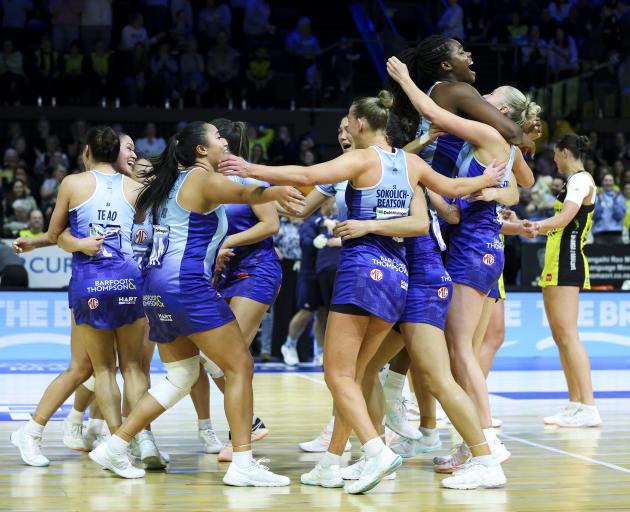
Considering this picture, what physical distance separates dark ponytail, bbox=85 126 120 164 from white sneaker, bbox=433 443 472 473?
253 cm

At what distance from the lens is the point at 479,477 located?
5121mm

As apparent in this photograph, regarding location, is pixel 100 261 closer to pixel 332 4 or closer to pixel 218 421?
pixel 218 421

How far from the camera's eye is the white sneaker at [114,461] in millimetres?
5301

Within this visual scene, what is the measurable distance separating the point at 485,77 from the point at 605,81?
2007 millimetres

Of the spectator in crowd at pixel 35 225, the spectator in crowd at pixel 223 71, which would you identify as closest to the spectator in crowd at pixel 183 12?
the spectator in crowd at pixel 223 71

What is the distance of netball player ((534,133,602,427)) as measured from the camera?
7.44 m

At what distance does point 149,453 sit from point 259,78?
12284 millimetres

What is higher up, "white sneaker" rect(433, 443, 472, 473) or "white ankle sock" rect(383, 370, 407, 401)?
"white ankle sock" rect(383, 370, 407, 401)

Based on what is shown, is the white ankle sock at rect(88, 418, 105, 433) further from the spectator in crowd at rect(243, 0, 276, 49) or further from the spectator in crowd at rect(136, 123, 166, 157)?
the spectator in crowd at rect(243, 0, 276, 49)

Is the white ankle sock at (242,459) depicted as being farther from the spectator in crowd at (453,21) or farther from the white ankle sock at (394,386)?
the spectator in crowd at (453,21)

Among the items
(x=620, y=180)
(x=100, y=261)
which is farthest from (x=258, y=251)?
(x=620, y=180)

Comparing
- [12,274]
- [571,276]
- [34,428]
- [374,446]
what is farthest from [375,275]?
[12,274]

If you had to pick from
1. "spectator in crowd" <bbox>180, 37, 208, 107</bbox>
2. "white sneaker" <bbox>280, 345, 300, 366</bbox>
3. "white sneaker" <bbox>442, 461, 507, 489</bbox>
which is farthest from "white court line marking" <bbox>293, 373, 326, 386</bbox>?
"spectator in crowd" <bbox>180, 37, 208, 107</bbox>

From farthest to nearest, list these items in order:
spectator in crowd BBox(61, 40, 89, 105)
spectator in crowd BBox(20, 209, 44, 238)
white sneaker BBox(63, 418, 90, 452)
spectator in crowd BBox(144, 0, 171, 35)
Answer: spectator in crowd BBox(144, 0, 171, 35) → spectator in crowd BBox(61, 40, 89, 105) → spectator in crowd BBox(20, 209, 44, 238) → white sneaker BBox(63, 418, 90, 452)
